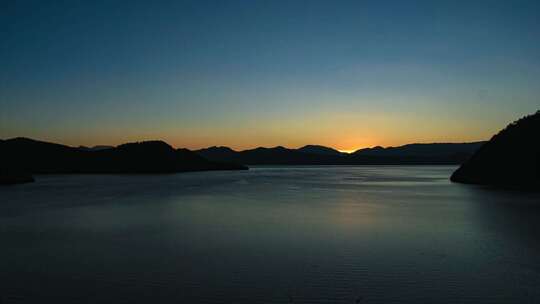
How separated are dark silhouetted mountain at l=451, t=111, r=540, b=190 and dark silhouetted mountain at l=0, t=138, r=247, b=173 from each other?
99313 mm

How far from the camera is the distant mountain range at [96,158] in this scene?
109500 mm

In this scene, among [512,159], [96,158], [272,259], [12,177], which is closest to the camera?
[272,259]

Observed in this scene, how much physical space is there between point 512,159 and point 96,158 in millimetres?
116606

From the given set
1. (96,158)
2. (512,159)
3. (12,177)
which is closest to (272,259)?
(512,159)

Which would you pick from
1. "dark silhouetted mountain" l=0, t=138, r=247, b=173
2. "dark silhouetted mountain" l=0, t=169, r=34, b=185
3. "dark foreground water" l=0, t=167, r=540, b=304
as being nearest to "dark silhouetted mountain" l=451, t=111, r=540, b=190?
"dark foreground water" l=0, t=167, r=540, b=304

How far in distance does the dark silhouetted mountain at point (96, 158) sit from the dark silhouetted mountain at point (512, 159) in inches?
3910

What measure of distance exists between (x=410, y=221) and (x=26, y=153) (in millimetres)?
122495

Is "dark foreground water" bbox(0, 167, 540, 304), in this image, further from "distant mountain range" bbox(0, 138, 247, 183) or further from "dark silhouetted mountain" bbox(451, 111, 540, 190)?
"distant mountain range" bbox(0, 138, 247, 183)

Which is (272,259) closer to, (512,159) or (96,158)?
(512,159)

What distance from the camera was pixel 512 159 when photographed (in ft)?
140

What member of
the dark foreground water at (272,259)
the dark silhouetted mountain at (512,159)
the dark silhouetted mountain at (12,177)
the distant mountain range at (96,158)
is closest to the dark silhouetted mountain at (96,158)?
the distant mountain range at (96,158)

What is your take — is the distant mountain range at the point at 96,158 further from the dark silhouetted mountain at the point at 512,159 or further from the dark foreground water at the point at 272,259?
the dark foreground water at the point at 272,259

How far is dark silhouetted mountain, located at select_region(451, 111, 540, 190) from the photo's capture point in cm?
4009

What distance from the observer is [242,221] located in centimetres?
1831
